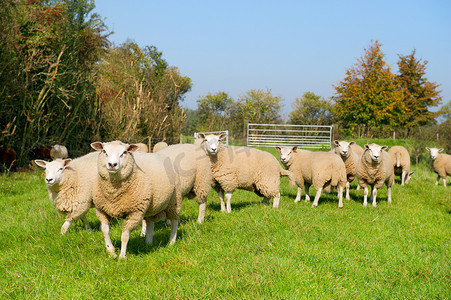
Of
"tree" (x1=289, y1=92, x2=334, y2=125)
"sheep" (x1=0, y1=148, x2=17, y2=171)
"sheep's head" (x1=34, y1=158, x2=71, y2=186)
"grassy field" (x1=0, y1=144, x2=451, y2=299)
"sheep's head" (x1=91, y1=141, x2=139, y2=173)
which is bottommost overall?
"grassy field" (x1=0, y1=144, x2=451, y2=299)

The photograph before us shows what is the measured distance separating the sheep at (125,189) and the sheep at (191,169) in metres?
0.89

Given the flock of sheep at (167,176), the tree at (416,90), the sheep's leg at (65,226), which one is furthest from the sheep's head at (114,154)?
the tree at (416,90)

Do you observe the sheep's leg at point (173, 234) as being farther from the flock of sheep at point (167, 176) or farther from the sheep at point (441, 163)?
the sheep at point (441, 163)

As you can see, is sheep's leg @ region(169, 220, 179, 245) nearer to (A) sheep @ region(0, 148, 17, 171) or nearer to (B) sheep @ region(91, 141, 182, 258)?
(B) sheep @ region(91, 141, 182, 258)

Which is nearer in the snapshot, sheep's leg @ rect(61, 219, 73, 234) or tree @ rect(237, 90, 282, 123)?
sheep's leg @ rect(61, 219, 73, 234)

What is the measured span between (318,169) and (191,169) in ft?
12.2

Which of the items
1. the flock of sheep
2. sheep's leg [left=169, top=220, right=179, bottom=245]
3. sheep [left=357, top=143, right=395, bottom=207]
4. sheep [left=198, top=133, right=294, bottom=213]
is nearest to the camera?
the flock of sheep

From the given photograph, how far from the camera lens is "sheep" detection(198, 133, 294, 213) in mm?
7508

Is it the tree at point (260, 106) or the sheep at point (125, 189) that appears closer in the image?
the sheep at point (125, 189)

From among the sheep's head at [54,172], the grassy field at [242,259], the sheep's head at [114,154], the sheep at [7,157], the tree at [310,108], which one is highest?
the tree at [310,108]

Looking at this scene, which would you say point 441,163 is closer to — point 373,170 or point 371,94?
point 373,170

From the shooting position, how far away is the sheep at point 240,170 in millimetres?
7508

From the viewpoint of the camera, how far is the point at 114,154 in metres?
4.11

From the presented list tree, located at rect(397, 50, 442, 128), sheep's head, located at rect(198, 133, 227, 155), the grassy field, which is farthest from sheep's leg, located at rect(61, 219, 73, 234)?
tree, located at rect(397, 50, 442, 128)
